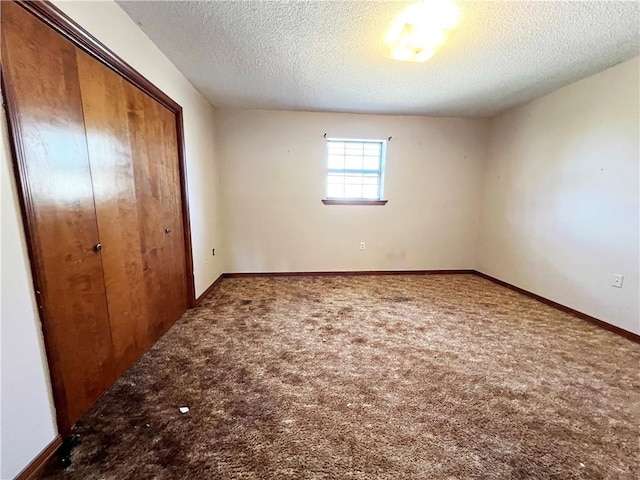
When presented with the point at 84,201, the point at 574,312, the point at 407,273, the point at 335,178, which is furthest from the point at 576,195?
the point at 84,201

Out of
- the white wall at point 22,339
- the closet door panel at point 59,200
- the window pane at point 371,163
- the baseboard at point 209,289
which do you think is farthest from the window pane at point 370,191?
the closet door panel at point 59,200

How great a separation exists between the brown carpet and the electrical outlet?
0.42 m

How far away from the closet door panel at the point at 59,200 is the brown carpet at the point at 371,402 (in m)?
0.29

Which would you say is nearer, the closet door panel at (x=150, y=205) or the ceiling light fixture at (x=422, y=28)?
the ceiling light fixture at (x=422, y=28)

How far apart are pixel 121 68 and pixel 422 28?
6.30 ft

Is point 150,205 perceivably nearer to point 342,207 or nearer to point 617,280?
point 342,207

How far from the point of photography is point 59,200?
1229 mm

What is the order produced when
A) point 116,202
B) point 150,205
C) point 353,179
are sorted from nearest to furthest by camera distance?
1. point 116,202
2. point 150,205
3. point 353,179

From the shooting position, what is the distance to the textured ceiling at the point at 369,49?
5.41 feet

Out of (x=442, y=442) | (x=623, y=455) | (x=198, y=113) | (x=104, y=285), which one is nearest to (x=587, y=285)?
(x=623, y=455)

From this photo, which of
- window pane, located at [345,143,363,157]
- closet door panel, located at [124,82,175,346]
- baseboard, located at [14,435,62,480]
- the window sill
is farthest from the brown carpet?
window pane, located at [345,143,363,157]

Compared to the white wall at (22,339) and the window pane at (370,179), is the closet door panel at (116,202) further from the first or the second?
the window pane at (370,179)

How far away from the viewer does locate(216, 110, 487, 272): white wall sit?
3693mm

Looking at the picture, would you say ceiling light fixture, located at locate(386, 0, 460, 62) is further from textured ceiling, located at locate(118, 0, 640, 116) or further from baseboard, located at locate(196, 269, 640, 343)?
baseboard, located at locate(196, 269, 640, 343)
